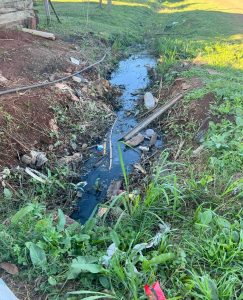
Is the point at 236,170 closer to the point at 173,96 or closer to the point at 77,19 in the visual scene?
the point at 173,96

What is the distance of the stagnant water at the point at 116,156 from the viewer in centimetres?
476

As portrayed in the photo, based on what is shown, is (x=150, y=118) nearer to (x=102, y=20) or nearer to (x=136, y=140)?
(x=136, y=140)

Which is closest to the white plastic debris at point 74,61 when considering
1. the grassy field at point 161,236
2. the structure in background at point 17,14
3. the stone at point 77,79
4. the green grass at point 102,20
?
the stone at point 77,79

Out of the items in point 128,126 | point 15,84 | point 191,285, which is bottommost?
point 128,126

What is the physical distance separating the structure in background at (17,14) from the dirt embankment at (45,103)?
53 centimetres

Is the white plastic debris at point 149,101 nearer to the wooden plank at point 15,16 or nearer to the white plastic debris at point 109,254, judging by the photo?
the wooden plank at point 15,16

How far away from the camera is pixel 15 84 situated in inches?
238

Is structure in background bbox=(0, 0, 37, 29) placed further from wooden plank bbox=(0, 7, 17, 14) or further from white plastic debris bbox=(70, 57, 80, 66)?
white plastic debris bbox=(70, 57, 80, 66)

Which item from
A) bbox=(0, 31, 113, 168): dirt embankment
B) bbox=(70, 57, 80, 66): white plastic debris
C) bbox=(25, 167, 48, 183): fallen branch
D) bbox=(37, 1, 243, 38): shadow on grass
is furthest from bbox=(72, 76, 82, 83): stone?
bbox=(37, 1, 243, 38): shadow on grass

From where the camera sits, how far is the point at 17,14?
28.9ft

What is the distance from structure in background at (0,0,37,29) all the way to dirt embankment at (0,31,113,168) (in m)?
0.53

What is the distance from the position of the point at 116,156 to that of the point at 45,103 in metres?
1.73

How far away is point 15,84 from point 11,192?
2.72 metres

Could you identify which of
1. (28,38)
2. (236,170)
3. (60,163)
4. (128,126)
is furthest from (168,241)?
(28,38)
